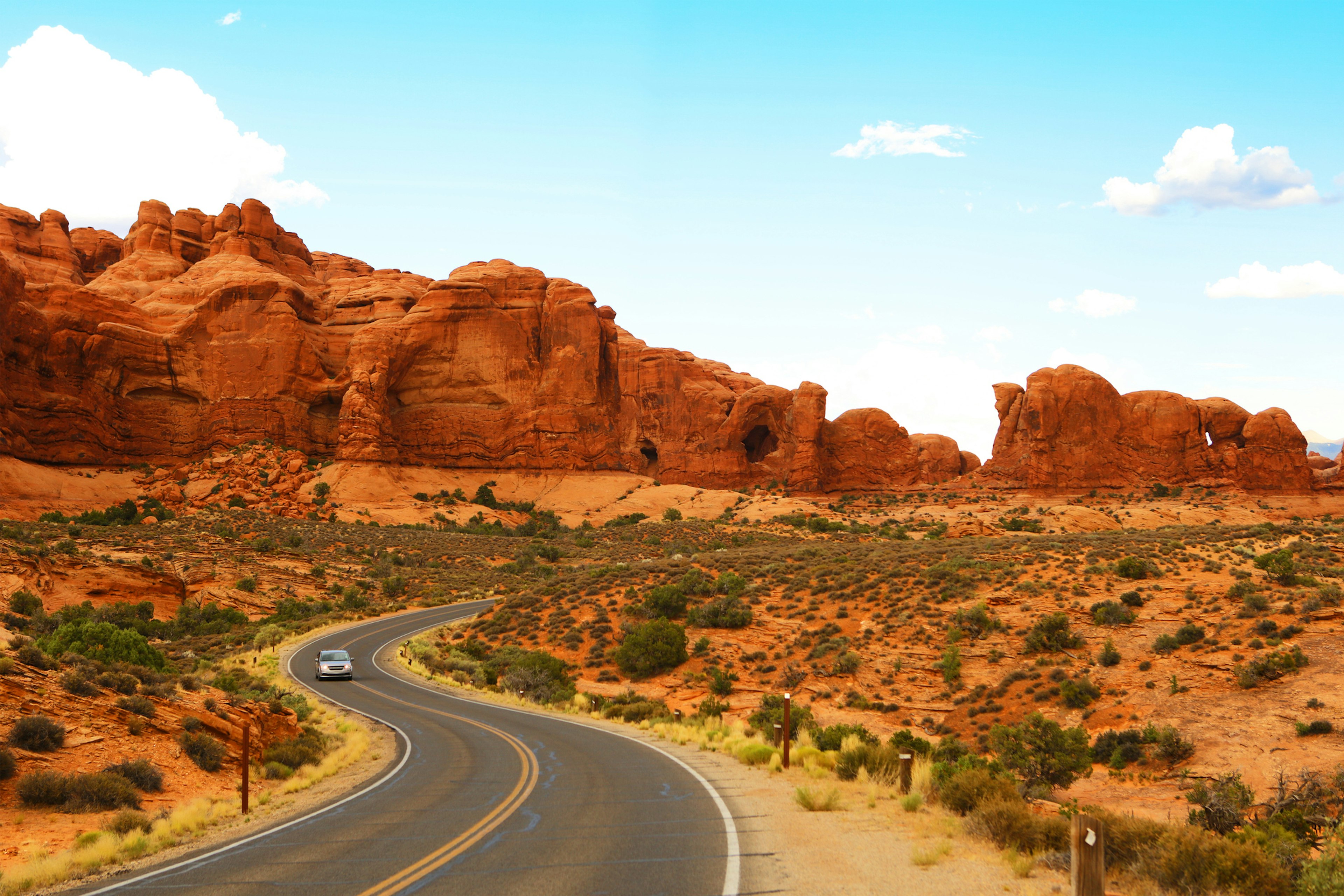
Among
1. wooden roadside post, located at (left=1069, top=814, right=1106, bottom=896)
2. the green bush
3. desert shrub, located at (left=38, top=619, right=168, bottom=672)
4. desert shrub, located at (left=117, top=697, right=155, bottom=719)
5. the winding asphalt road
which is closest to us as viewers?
wooden roadside post, located at (left=1069, top=814, right=1106, bottom=896)

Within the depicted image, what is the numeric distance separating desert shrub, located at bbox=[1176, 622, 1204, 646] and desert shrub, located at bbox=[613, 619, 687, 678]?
1556 centimetres

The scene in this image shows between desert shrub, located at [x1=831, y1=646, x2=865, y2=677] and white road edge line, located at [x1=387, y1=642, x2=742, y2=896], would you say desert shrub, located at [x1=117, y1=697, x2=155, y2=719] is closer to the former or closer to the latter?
white road edge line, located at [x1=387, y1=642, x2=742, y2=896]

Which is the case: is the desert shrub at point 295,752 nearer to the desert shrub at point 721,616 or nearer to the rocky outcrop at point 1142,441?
the desert shrub at point 721,616

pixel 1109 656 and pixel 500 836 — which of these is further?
pixel 1109 656

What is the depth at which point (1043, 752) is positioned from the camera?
55.7ft

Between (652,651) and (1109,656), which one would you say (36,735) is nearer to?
(652,651)

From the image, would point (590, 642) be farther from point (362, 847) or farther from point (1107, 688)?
point (362, 847)

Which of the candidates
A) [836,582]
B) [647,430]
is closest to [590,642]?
[836,582]

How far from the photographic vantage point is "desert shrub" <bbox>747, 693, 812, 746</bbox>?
19438 millimetres

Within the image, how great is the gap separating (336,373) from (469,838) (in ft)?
262

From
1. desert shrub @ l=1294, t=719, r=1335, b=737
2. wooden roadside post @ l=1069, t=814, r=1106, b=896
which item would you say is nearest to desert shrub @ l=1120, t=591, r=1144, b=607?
desert shrub @ l=1294, t=719, r=1335, b=737

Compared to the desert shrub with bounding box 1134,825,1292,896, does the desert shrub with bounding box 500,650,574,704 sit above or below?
below

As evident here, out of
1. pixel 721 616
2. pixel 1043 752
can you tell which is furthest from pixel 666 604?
pixel 1043 752

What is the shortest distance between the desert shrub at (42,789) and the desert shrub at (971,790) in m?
11.2
